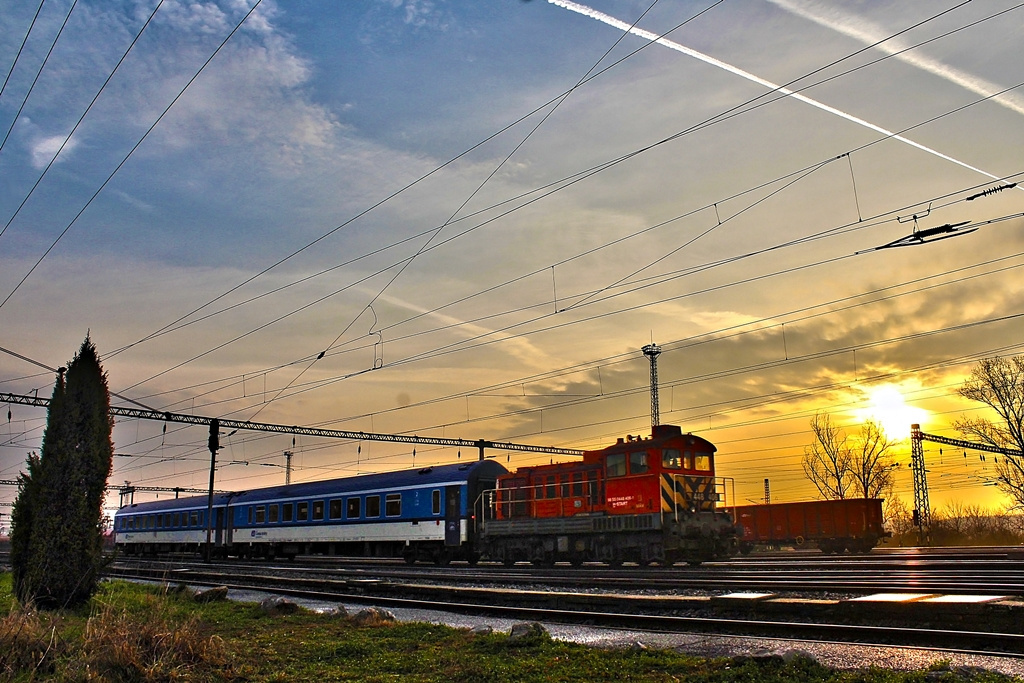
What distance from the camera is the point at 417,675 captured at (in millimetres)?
8656

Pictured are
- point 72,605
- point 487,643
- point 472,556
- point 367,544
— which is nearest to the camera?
point 487,643

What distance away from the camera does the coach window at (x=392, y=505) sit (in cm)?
3303

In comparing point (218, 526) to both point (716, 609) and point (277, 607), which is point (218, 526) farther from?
point (716, 609)

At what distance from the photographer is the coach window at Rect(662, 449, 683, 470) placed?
80.8 feet

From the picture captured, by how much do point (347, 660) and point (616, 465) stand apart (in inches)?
660

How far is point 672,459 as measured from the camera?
980 inches

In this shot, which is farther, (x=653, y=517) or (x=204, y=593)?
(x=653, y=517)

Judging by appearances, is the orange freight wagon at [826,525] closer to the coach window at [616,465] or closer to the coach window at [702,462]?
the coach window at [702,462]

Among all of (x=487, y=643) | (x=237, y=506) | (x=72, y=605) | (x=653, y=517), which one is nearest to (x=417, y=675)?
(x=487, y=643)

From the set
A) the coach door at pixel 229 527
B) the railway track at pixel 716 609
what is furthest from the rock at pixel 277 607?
the coach door at pixel 229 527

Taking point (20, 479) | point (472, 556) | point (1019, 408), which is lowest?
point (472, 556)

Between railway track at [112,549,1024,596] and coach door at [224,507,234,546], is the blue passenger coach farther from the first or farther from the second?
railway track at [112,549,1024,596]

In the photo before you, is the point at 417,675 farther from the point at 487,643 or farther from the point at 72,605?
the point at 72,605

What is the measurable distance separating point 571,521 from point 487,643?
16.1 m
